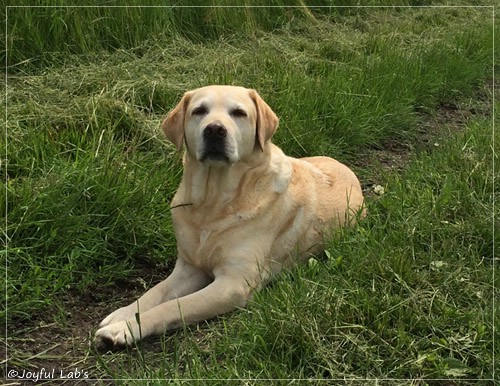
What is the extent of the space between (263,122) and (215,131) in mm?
359

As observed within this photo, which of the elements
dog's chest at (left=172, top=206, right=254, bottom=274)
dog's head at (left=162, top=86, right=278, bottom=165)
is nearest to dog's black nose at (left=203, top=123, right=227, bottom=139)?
dog's head at (left=162, top=86, right=278, bottom=165)

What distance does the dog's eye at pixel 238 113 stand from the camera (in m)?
3.30

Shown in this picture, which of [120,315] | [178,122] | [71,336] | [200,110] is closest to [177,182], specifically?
[178,122]

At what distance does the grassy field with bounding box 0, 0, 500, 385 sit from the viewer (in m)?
2.49

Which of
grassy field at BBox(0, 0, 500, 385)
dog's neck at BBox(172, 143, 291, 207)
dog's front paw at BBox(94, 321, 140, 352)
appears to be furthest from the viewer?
dog's neck at BBox(172, 143, 291, 207)

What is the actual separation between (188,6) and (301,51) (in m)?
1.35

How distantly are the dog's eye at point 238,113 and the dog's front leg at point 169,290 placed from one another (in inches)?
32.1

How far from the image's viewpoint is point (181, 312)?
113 inches

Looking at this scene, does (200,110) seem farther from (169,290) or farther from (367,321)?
(367,321)

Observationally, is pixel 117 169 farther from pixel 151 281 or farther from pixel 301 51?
pixel 301 51

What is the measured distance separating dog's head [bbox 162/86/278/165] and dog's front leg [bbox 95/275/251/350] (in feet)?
2.09

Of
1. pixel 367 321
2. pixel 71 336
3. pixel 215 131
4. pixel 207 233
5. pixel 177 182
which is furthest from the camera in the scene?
pixel 177 182

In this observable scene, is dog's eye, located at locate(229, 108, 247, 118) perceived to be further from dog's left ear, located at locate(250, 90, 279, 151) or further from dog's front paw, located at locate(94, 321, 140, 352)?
dog's front paw, located at locate(94, 321, 140, 352)

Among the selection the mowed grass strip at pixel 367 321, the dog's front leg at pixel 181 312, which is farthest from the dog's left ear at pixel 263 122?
the dog's front leg at pixel 181 312
